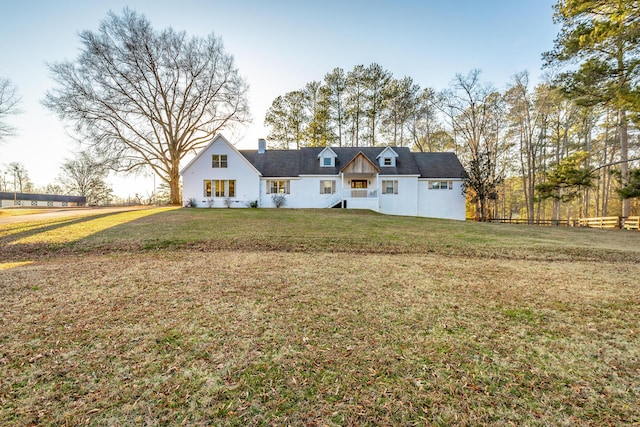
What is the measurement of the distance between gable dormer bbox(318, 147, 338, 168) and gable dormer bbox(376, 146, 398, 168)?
419 cm

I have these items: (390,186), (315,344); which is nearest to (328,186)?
(390,186)

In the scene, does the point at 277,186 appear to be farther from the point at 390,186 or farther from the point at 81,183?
the point at 81,183

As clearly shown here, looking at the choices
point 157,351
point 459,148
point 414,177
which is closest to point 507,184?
point 459,148

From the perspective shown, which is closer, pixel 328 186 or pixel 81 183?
pixel 328 186

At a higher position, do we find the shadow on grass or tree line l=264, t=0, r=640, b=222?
tree line l=264, t=0, r=640, b=222

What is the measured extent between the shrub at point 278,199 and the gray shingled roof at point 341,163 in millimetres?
1886

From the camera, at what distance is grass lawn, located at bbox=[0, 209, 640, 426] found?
185 cm

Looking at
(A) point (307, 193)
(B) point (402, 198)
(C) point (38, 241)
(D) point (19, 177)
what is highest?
(D) point (19, 177)

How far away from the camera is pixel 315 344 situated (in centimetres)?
270

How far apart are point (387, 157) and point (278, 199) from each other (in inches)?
426

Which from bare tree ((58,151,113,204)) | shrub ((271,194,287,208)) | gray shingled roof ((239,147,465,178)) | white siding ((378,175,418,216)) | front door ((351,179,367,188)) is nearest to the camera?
shrub ((271,194,287,208))

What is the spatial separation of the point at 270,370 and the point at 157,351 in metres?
1.17

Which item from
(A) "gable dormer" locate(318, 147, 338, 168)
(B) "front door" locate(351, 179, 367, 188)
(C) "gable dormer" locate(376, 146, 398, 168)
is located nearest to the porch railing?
(B) "front door" locate(351, 179, 367, 188)

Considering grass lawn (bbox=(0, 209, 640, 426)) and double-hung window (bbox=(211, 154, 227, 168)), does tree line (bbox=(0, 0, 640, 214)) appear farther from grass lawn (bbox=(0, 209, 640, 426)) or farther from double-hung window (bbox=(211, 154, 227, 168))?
grass lawn (bbox=(0, 209, 640, 426))
